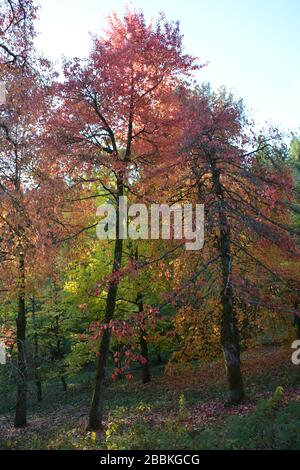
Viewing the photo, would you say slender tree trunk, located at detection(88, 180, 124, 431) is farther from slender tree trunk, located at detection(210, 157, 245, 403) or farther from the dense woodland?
slender tree trunk, located at detection(210, 157, 245, 403)

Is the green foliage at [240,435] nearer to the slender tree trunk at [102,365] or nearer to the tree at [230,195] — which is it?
the slender tree trunk at [102,365]

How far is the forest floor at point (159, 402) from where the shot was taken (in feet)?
35.3

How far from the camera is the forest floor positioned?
35.3 ft

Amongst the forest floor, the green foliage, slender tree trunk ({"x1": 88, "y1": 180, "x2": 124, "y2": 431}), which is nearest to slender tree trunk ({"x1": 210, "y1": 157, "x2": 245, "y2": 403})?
the forest floor

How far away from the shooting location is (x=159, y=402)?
15.4 metres

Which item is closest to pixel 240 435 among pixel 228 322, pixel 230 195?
pixel 228 322

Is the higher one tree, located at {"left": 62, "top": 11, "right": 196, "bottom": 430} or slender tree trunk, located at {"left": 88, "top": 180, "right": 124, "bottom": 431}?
tree, located at {"left": 62, "top": 11, "right": 196, "bottom": 430}

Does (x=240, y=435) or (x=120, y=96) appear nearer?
(x=240, y=435)

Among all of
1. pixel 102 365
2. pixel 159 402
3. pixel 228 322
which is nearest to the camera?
pixel 228 322

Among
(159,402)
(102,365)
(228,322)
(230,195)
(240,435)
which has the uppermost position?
(230,195)

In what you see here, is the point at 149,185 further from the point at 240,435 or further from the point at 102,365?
the point at 240,435

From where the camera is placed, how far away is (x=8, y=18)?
30.4ft

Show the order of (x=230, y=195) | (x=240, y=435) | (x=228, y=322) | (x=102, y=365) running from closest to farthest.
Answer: (x=240, y=435), (x=230, y=195), (x=228, y=322), (x=102, y=365)
